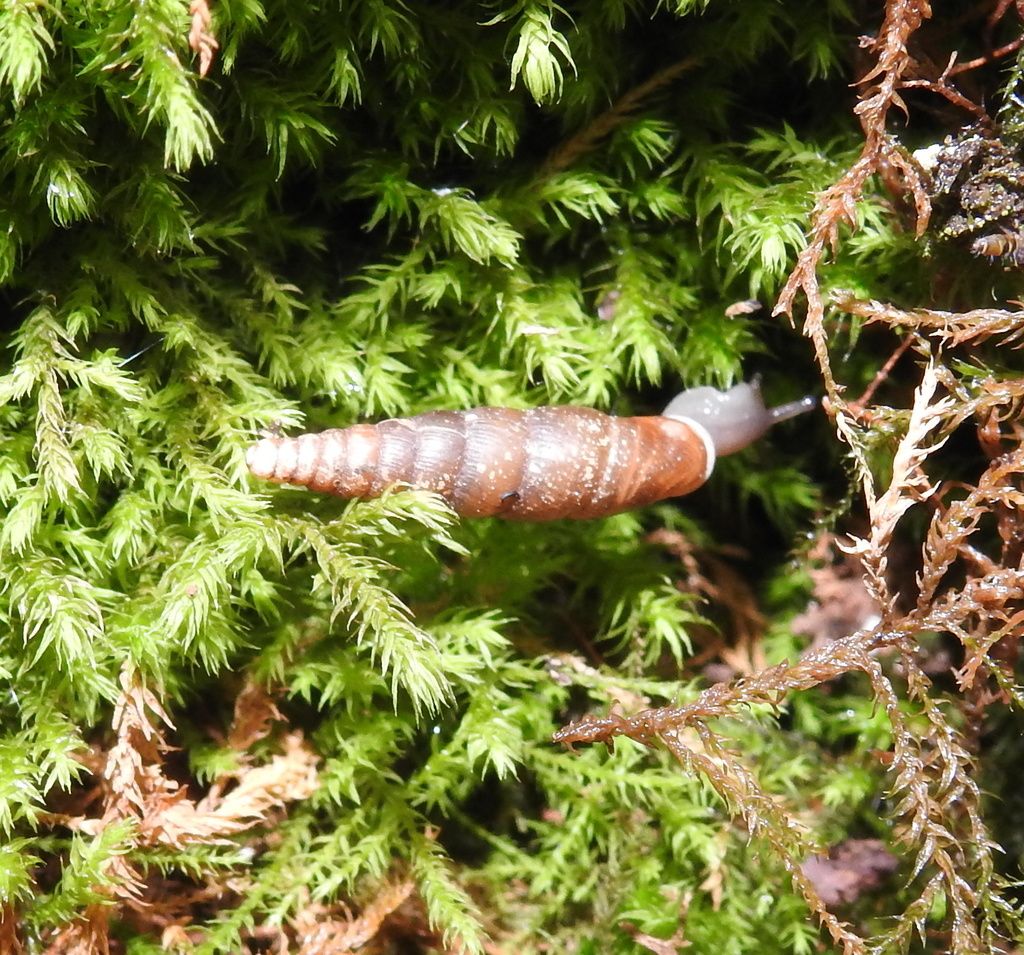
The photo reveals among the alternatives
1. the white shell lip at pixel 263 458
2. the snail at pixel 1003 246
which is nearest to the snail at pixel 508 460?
the white shell lip at pixel 263 458

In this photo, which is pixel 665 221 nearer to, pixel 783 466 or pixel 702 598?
pixel 783 466

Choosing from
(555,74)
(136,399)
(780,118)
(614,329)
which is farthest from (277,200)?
(780,118)

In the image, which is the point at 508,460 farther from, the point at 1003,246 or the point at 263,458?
the point at 1003,246

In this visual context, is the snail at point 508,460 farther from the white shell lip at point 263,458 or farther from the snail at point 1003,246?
the snail at point 1003,246

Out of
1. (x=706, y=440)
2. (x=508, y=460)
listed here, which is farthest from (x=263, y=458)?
(x=706, y=440)

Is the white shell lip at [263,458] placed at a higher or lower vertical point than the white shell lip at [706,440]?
higher

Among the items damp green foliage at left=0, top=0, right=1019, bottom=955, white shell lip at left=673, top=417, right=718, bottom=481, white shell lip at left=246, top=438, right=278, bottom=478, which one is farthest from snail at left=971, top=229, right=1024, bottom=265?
white shell lip at left=246, top=438, right=278, bottom=478
